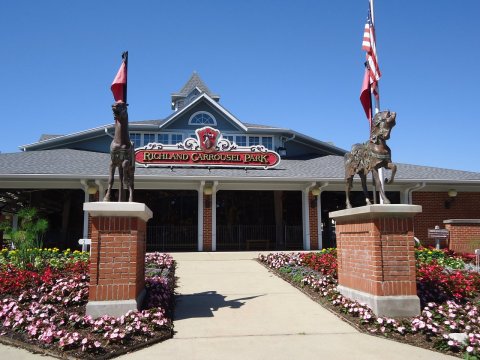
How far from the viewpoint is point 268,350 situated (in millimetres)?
5121

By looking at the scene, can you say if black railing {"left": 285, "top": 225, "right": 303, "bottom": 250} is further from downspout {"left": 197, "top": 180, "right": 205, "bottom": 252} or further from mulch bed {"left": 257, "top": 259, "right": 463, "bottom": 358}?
mulch bed {"left": 257, "top": 259, "right": 463, "bottom": 358}

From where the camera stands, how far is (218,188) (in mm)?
16500

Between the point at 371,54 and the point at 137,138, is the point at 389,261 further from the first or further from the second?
the point at 137,138

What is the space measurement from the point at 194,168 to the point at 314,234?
5.53 m

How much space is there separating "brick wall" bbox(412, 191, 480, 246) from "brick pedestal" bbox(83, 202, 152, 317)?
1421 centimetres

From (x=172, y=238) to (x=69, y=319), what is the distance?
39.9 feet

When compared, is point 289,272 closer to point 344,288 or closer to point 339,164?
point 344,288

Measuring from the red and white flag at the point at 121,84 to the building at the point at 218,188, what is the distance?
800cm

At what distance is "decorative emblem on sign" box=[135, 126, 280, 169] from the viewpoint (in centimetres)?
1673

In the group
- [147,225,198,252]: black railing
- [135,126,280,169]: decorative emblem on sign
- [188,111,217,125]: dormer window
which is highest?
[188,111,217,125]: dormer window

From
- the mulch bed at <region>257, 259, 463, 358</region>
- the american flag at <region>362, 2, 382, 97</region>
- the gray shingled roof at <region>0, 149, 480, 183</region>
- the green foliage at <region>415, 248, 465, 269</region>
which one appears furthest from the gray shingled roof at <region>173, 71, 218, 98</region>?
the mulch bed at <region>257, 259, 463, 358</region>

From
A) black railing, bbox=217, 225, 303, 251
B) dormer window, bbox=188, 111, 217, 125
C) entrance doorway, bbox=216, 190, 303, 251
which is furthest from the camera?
dormer window, bbox=188, 111, 217, 125

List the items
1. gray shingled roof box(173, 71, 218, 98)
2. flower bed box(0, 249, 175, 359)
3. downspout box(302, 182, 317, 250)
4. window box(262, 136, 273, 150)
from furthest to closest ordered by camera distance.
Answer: gray shingled roof box(173, 71, 218, 98)
window box(262, 136, 273, 150)
downspout box(302, 182, 317, 250)
flower bed box(0, 249, 175, 359)

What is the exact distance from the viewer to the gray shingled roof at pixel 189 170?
1526 cm
